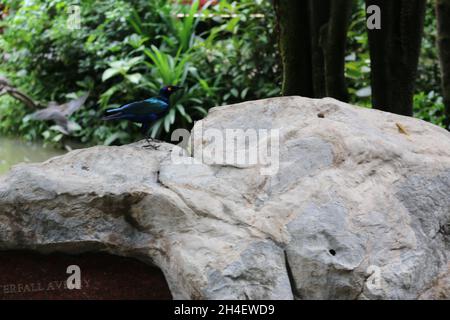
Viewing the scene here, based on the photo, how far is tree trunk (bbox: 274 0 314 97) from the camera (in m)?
4.96

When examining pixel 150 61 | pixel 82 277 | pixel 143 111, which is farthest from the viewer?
pixel 150 61

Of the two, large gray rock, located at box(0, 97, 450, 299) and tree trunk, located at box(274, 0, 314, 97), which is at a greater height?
tree trunk, located at box(274, 0, 314, 97)

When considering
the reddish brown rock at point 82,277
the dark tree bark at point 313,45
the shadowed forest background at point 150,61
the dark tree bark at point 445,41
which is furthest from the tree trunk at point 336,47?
the shadowed forest background at point 150,61

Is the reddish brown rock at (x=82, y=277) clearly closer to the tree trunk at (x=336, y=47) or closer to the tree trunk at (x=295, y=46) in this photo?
the tree trunk at (x=336, y=47)

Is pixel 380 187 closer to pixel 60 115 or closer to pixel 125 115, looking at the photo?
pixel 125 115

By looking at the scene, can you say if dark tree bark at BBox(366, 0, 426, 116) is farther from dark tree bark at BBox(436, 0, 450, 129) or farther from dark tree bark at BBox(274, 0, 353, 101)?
dark tree bark at BBox(436, 0, 450, 129)

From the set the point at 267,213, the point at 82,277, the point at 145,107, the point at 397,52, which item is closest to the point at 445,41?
the point at 397,52

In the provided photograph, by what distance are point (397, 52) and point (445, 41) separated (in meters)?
1.34

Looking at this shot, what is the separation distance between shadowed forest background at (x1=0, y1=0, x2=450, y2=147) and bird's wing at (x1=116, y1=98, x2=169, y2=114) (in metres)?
3.80

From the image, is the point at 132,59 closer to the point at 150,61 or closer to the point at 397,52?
the point at 150,61

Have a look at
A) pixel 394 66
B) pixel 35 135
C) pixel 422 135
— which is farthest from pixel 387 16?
pixel 35 135

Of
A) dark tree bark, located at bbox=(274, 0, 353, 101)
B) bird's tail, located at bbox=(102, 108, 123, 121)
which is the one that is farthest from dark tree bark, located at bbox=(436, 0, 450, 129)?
bird's tail, located at bbox=(102, 108, 123, 121)

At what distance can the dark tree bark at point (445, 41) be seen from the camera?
5.66m

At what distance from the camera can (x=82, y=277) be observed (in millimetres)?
2992
